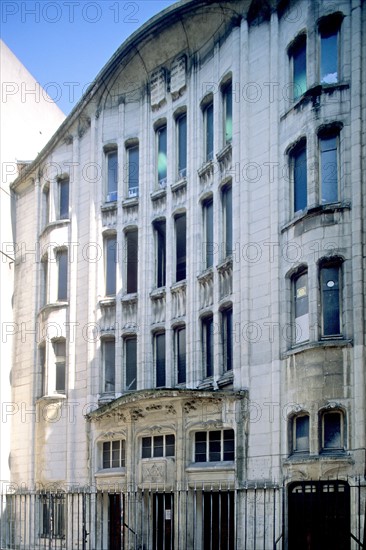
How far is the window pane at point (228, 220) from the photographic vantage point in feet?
101

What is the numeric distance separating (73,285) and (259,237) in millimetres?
11218


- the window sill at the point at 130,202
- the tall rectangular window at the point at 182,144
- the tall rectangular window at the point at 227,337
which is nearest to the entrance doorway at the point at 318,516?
the tall rectangular window at the point at 227,337

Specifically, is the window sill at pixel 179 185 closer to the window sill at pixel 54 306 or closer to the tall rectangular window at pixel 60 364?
the window sill at pixel 54 306

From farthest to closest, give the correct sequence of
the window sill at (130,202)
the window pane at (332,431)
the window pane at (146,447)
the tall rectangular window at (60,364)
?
the tall rectangular window at (60,364) < the window sill at (130,202) < the window pane at (146,447) < the window pane at (332,431)

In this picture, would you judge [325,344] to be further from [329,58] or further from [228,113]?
[228,113]

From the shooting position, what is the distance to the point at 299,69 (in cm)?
2869

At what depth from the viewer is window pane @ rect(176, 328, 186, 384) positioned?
106 ft

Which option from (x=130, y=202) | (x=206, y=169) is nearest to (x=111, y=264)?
(x=130, y=202)

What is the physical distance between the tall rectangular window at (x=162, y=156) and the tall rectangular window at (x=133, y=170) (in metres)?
1.28

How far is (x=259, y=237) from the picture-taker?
94.3 ft

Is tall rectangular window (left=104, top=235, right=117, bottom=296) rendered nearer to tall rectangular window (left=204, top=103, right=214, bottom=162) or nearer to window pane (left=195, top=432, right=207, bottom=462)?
tall rectangular window (left=204, top=103, right=214, bottom=162)

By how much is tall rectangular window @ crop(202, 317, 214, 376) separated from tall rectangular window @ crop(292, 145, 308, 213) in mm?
5509

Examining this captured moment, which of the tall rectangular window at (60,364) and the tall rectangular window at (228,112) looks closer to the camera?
the tall rectangular window at (228,112)

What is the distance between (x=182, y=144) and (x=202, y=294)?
6.17 metres
